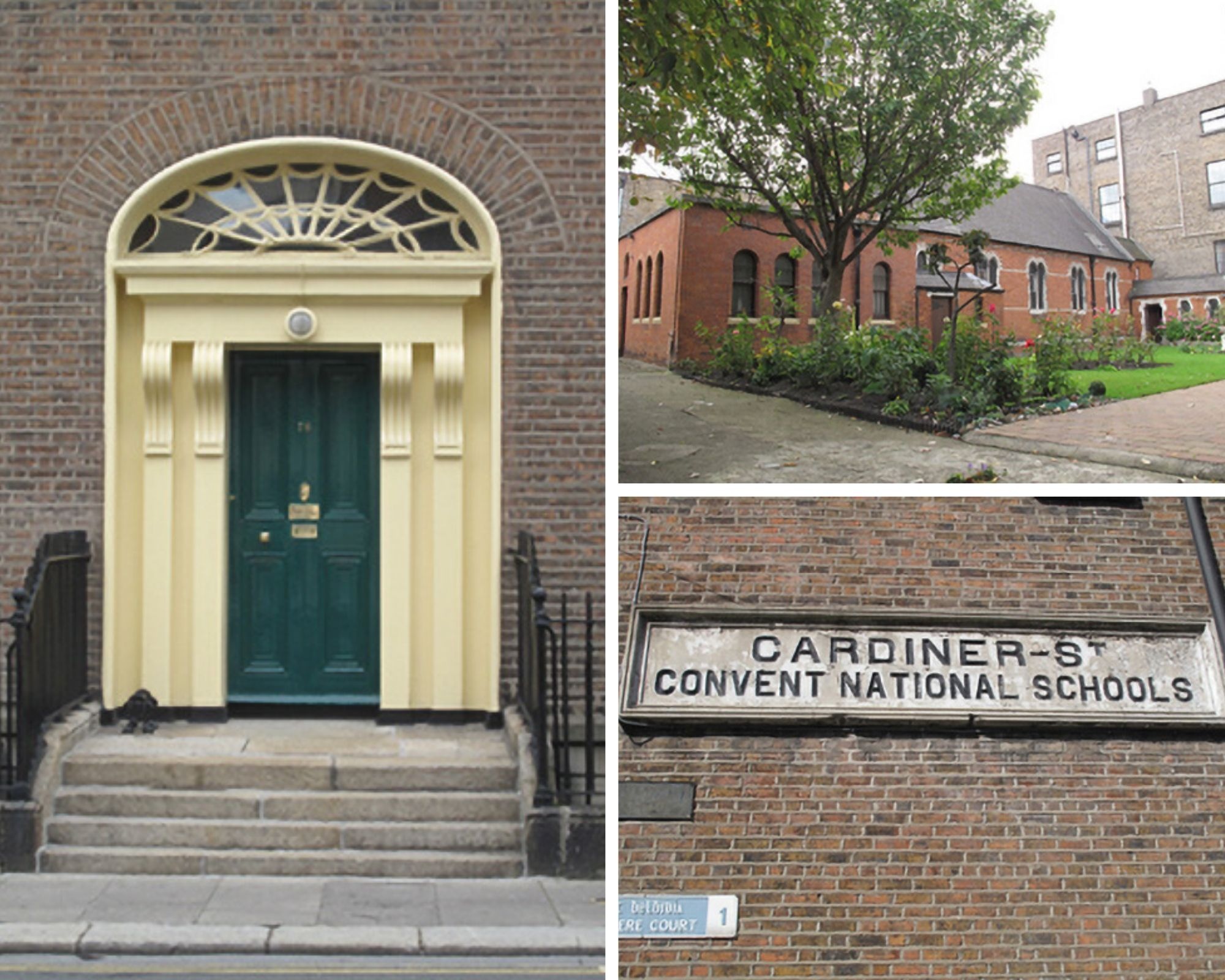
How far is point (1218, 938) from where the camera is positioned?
25.4 feet

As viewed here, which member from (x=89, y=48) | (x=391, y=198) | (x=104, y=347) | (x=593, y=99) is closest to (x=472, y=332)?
(x=391, y=198)

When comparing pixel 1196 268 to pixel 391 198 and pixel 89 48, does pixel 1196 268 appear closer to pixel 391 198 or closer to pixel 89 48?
pixel 391 198

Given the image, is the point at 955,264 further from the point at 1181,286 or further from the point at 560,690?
the point at 560,690

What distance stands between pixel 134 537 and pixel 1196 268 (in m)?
6.36

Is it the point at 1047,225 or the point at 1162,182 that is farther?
the point at 1162,182

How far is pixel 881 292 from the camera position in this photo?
769cm

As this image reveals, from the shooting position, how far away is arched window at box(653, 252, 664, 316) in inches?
268

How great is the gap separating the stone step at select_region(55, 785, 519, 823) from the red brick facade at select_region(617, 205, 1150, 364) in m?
2.82

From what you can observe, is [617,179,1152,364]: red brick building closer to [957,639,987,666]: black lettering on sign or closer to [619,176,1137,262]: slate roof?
[619,176,1137,262]: slate roof

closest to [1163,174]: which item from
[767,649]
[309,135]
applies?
[767,649]

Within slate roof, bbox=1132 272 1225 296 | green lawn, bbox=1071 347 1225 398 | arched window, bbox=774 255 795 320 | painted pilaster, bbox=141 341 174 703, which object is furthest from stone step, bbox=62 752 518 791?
slate roof, bbox=1132 272 1225 296

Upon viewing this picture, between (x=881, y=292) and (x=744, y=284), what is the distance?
153cm

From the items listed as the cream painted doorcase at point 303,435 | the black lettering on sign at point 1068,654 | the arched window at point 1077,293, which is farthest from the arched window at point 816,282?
the cream painted doorcase at point 303,435

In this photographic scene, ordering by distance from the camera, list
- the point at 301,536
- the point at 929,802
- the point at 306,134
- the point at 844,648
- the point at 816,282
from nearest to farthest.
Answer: the point at 816,282 → the point at 929,802 → the point at 844,648 → the point at 306,134 → the point at 301,536
